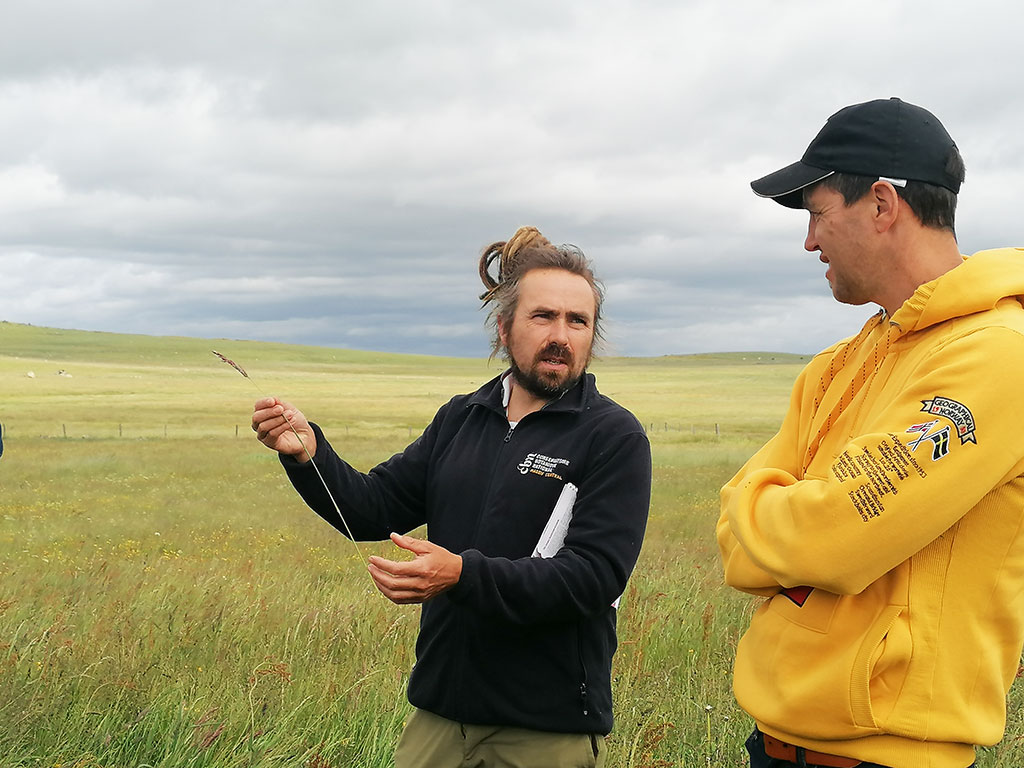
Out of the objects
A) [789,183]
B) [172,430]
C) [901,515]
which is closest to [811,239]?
[789,183]

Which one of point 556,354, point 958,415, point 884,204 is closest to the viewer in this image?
point 958,415

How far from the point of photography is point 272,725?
4223 mm

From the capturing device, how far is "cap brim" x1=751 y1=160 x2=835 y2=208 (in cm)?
260

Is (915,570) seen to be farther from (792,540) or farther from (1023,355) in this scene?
(1023,355)

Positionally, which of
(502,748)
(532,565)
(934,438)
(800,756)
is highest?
(934,438)

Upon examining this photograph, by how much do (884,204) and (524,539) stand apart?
58.5 inches

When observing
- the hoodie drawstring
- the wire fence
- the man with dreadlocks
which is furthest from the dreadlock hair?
the wire fence

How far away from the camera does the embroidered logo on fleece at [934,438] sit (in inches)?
84.1

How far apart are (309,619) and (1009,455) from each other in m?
5.14

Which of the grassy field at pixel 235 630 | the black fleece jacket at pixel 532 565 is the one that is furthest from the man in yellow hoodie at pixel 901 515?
the grassy field at pixel 235 630

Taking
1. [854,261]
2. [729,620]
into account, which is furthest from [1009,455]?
[729,620]

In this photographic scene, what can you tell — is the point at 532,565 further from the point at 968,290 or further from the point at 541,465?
the point at 968,290

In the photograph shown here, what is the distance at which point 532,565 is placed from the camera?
285 cm

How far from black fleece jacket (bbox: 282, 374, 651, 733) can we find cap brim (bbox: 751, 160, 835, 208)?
869 millimetres
